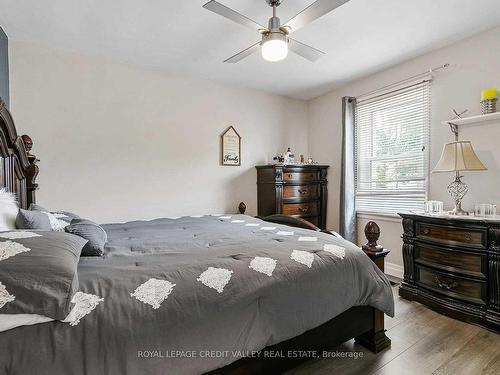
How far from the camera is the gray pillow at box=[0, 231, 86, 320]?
84 cm

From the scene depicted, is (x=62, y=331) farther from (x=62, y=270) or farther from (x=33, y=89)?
(x=33, y=89)

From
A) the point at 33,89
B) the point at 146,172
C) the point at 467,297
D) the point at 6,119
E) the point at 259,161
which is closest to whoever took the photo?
the point at 6,119

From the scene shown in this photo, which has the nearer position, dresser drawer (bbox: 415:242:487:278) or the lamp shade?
dresser drawer (bbox: 415:242:487:278)

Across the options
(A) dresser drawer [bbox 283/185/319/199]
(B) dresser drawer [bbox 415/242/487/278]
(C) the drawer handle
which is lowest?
(C) the drawer handle

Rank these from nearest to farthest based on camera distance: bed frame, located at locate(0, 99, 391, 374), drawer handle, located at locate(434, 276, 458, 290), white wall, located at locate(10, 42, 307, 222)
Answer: bed frame, located at locate(0, 99, 391, 374) → drawer handle, located at locate(434, 276, 458, 290) → white wall, located at locate(10, 42, 307, 222)

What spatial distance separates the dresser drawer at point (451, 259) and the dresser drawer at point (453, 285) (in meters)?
0.06

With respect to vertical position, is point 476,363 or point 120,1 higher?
point 120,1

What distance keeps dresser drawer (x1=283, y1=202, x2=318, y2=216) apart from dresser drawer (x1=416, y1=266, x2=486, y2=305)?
5.20ft

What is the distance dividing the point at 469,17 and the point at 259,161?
2654 mm

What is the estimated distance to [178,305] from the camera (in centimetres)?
105

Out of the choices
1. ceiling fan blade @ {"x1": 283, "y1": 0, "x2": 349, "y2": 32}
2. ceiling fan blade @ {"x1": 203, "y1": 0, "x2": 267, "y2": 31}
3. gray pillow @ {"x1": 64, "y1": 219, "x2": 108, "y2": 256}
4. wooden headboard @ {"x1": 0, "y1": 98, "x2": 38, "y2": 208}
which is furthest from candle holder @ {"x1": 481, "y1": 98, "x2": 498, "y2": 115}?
wooden headboard @ {"x1": 0, "y1": 98, "x2": 38, "y2": 208}

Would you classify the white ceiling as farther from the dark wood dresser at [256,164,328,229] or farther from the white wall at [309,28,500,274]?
the dark wood dresser at [256,164,328,229]

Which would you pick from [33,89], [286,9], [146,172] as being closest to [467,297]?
[286,9]

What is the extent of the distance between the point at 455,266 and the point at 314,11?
2.27m
